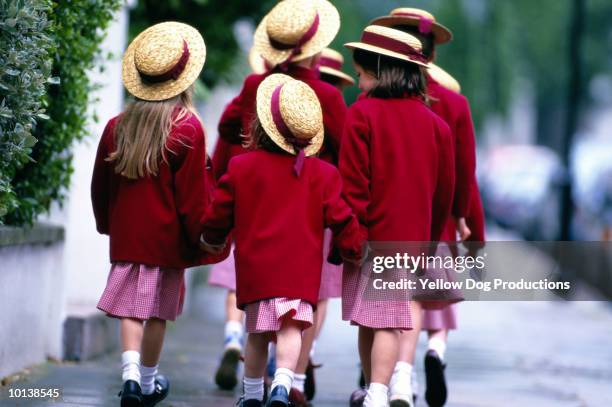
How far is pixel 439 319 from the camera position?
7.54 meters

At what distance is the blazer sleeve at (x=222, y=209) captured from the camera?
226 inches

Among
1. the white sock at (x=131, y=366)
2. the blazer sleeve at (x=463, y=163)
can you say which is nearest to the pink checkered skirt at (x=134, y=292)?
the white sock at (x=131, y=366)

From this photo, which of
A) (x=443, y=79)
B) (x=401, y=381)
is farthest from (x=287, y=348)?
(x=443, y=79)

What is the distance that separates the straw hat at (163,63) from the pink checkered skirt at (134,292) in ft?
2.71

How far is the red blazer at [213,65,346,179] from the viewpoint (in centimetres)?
684

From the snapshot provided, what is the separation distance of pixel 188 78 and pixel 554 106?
56401mm

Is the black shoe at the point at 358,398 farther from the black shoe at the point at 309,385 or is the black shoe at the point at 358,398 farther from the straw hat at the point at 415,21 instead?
the straw hat at the point at 415,21

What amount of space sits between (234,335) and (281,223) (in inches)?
79.2

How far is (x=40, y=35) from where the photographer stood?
19.3 ft

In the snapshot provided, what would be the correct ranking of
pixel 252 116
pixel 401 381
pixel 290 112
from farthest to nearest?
1. pixel 252 116
2. pixel 401 381
3. pixel 290 112

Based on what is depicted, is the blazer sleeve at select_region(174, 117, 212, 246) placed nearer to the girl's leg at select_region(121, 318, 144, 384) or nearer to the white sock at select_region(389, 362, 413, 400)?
the girl's leg at select_region(121, 318, 144, 384)

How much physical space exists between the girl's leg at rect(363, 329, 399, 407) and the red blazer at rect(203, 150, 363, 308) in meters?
0.46

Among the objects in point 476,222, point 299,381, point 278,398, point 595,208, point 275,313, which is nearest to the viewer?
point 278,398

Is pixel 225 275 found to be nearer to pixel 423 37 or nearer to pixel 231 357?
pixel 231 357
